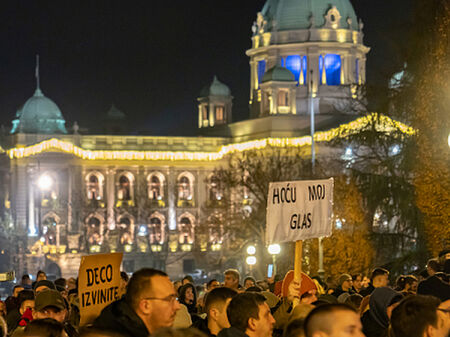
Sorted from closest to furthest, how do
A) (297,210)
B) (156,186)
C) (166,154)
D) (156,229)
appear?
(297,210) → (156,229) → (166,154) → (156,186)

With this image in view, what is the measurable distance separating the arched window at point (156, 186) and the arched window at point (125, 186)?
166 cm

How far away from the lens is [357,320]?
9.62m

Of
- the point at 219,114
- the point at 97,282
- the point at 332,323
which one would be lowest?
the point at 332,323

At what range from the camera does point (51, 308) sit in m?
14.4

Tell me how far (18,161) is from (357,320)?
10620cm

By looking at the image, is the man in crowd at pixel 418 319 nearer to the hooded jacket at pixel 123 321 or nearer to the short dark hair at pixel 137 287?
the short dark hair at pixel 137 287

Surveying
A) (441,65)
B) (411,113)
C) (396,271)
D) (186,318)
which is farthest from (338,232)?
(186,318)

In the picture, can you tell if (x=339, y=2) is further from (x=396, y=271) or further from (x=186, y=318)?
(x=186, y=318)

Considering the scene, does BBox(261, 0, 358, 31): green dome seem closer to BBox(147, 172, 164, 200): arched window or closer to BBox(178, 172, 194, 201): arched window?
BBox(178, 172, 194, 201): arched window

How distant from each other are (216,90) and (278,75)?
13.3m

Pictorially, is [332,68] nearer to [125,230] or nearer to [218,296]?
[125,230]

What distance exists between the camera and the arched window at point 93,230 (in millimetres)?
113306

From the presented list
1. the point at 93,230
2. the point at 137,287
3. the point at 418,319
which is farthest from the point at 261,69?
the point at 137,287

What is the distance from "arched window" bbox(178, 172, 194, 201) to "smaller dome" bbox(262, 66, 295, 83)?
13427 mm
